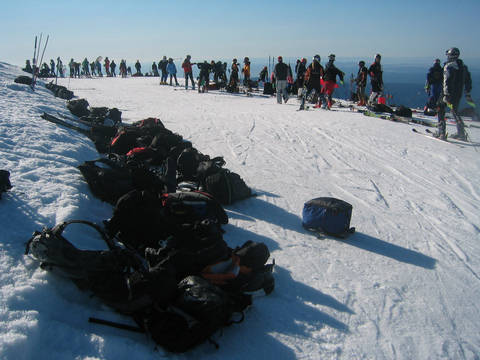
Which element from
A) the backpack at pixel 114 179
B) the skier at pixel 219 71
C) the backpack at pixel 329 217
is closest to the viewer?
the backpack at pixel 329 217

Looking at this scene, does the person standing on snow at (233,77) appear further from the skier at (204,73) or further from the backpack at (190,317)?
the backpack at (190,317)

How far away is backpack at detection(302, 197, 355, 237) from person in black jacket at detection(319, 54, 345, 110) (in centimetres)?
1052

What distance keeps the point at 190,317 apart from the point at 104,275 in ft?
2.71

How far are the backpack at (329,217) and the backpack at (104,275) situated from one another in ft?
8.36

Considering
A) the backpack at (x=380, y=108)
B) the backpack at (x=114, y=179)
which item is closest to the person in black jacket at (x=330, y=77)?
the backpack at (x=380, y=108)

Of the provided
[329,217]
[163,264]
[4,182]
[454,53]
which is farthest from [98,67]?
[163,264]

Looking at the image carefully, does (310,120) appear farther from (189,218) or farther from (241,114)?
(189,218)

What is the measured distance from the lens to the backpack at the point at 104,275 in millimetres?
2652

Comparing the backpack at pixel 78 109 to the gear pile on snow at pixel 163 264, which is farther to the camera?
the backpack at pixel 78 109

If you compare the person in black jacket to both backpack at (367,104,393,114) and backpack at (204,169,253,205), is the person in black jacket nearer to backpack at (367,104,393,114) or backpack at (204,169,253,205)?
backpack at (367,104,393,114)

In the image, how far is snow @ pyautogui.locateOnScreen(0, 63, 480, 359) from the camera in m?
2.60

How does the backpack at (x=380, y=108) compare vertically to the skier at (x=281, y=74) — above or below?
below

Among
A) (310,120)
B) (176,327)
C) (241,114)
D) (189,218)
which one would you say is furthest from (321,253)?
(241,114)

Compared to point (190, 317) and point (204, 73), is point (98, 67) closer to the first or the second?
point (204, 73)
